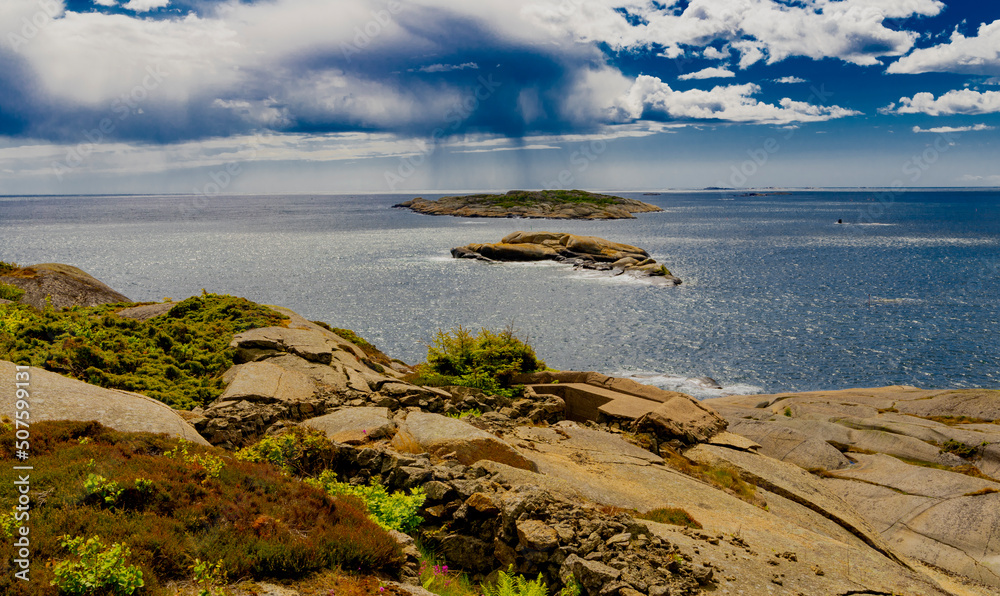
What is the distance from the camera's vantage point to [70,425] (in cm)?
783

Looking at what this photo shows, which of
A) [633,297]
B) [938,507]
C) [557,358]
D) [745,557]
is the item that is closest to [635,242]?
[633,297]

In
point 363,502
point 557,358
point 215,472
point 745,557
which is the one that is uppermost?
point 215,472

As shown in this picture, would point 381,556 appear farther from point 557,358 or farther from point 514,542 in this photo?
point 557,358

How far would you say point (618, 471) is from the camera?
1148 centimetres

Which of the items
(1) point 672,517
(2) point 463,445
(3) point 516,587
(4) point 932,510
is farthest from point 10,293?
(4) point 932,510

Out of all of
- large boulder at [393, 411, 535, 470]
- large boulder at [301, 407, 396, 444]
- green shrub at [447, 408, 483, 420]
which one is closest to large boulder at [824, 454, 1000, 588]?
large boulder at [393, 411, 535, 470]

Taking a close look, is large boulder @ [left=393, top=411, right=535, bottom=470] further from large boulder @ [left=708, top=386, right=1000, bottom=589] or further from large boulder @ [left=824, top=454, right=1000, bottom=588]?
large boulder @ [left=824, top=454, right=1000, bottom=588]

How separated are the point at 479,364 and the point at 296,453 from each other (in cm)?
973

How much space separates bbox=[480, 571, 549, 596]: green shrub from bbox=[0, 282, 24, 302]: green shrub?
18723mm

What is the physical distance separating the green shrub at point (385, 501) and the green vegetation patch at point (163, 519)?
46 cm

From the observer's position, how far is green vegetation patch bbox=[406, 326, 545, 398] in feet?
58.2

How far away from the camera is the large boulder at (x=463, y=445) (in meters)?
10.4

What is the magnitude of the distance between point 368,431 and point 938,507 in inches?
579

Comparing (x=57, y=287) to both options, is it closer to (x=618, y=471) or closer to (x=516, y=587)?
(x=618, y=471)
